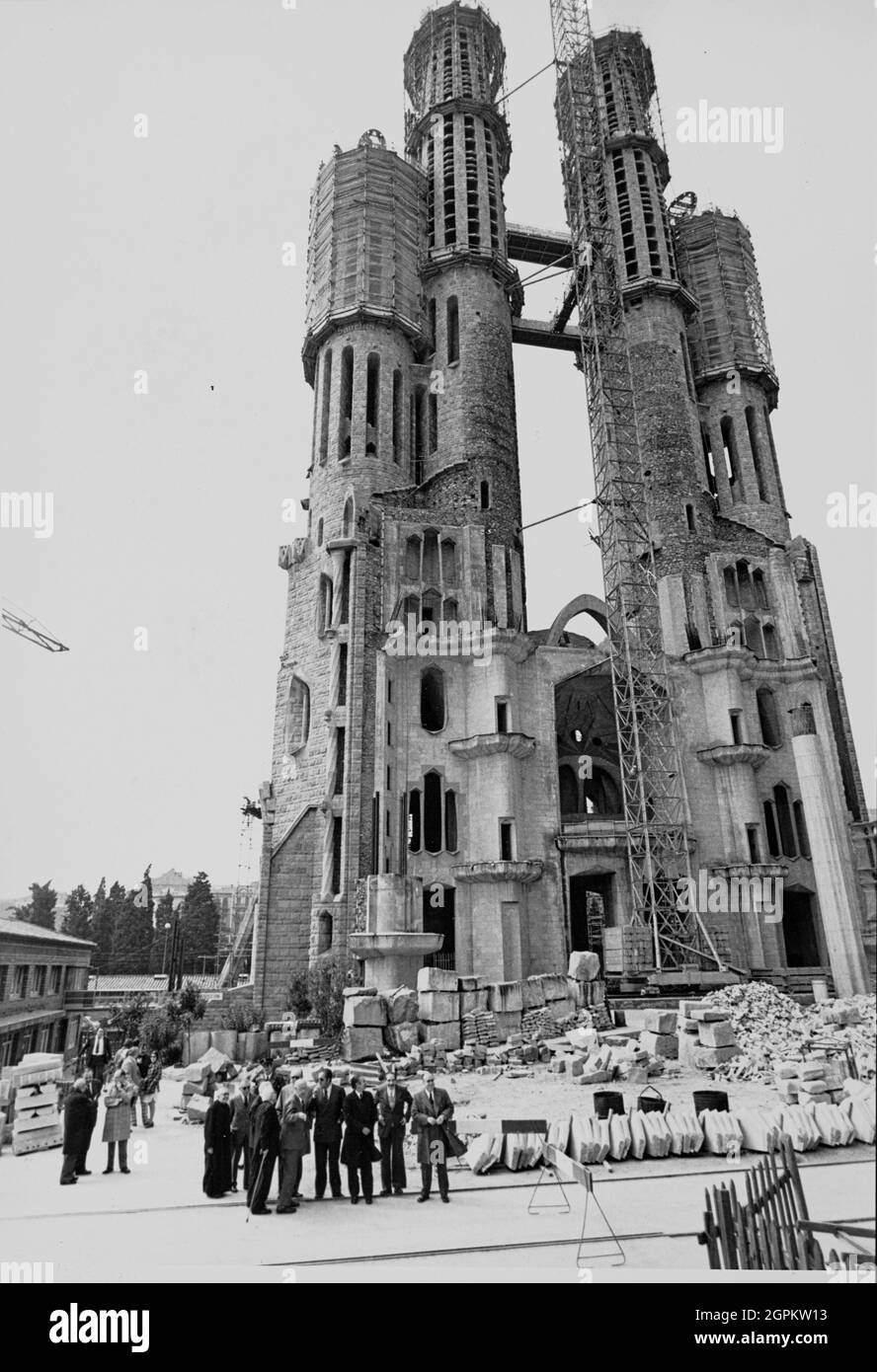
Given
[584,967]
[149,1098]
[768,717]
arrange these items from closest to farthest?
[149,1098]
[584,967]
[768,717]

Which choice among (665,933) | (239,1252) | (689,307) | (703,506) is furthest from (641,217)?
(239,1252)

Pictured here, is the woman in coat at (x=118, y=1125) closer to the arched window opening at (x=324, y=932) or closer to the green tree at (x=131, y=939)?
the arched window opening at (x=324, y=932)

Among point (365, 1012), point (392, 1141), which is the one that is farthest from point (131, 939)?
point (392, 1141)

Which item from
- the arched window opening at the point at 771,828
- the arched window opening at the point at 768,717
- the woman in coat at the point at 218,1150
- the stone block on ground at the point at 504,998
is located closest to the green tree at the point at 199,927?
the stone block on ground at the point at 504,998

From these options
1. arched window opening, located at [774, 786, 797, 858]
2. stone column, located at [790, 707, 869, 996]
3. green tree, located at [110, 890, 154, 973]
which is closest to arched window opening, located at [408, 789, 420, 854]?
green tree, located at [110, 890, 154, 973]

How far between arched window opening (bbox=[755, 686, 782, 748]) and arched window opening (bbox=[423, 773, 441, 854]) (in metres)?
14.1

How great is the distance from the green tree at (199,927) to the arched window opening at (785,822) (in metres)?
28.3

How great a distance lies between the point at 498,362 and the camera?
41.2 meters

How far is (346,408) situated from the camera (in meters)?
38.6

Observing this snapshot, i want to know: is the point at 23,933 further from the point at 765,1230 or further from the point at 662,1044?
the point at 765,1230

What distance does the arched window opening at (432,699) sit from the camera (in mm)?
34312

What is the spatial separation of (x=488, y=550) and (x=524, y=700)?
22.6ft

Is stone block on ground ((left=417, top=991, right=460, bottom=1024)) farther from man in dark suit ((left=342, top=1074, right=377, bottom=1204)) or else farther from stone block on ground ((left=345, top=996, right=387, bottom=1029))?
man in dark suit ((left=342, top=1074, right=377, bottom=1204))

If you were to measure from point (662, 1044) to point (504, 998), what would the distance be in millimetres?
5086
